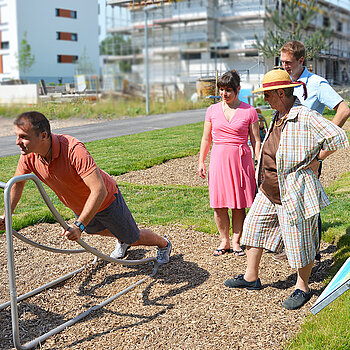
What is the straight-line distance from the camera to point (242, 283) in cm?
404

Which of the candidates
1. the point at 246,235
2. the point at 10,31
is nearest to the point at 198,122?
the point at 246,235

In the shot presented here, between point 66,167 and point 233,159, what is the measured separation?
5.94ft

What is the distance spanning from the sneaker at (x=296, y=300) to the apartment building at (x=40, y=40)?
42.0 m

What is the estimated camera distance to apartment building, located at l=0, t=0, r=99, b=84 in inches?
1745

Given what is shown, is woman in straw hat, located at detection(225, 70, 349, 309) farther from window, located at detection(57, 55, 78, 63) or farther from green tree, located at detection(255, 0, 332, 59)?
window, located at detection(57, 55, 78, 63)

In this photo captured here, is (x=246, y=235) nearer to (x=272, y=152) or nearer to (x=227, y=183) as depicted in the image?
(x=272, y=152)

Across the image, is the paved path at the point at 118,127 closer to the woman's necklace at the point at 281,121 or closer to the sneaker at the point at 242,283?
the sneaker at the point at 242,283

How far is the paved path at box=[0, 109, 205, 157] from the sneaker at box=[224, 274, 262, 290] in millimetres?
4023

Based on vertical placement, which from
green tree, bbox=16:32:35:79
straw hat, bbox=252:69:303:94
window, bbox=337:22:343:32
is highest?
green tree, bbox=16:32:35:79

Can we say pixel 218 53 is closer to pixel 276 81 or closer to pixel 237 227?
pixel 237 227

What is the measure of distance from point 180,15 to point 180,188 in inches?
1794

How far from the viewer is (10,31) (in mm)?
46375

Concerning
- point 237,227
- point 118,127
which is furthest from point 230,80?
point 118,127

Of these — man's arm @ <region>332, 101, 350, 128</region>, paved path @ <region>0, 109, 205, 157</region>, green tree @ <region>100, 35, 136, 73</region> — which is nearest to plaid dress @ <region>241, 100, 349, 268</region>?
man's arm @ <region>332, 101, 350, 128</region>
